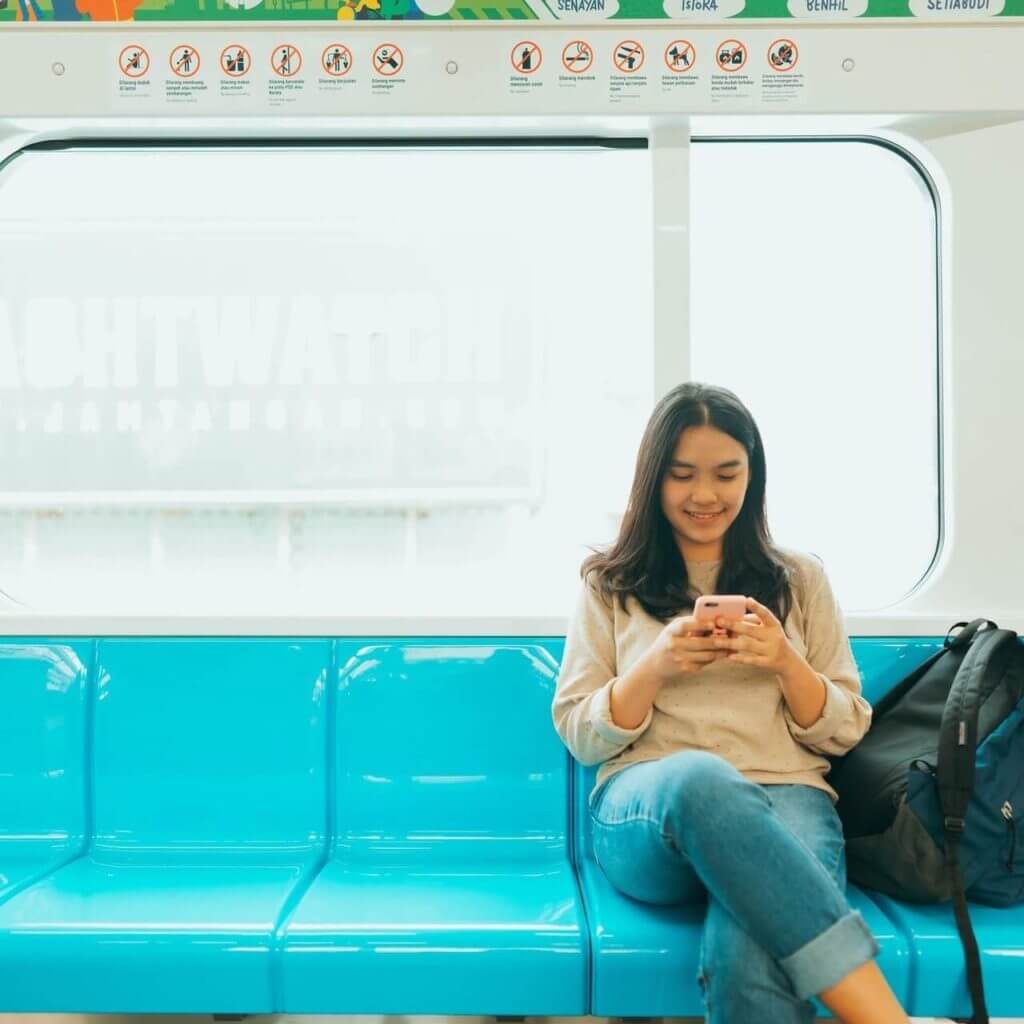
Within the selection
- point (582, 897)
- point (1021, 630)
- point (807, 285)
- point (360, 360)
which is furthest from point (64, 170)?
point (1021, 630)

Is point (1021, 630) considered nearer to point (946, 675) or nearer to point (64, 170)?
point (946, 675)

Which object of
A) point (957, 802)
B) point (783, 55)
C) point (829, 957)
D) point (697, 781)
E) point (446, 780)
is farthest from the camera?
point (783, 55)

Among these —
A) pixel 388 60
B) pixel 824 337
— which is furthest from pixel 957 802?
pixel 388 60

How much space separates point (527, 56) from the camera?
269 cm

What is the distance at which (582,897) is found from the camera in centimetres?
220

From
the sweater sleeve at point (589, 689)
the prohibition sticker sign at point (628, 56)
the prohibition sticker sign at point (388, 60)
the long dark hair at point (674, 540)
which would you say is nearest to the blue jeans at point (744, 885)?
the sweater sleeve at point (589, 689)

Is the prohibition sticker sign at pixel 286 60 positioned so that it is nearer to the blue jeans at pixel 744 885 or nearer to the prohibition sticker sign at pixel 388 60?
the prohibition sticker sign at pixel 388 60

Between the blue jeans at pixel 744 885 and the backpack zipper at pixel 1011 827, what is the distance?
350mm

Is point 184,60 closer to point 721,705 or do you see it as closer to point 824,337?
point 824,337

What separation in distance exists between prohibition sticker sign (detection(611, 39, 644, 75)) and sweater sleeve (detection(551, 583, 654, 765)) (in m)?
1.40

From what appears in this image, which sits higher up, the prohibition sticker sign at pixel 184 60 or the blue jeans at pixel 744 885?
the prohibition sticker sign at pixel 184 60

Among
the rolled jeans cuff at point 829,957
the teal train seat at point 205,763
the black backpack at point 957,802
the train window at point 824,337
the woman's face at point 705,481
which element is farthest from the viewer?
the train window at point 824,337

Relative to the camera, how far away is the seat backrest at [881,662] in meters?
2.56

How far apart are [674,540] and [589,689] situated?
413 millimetres
